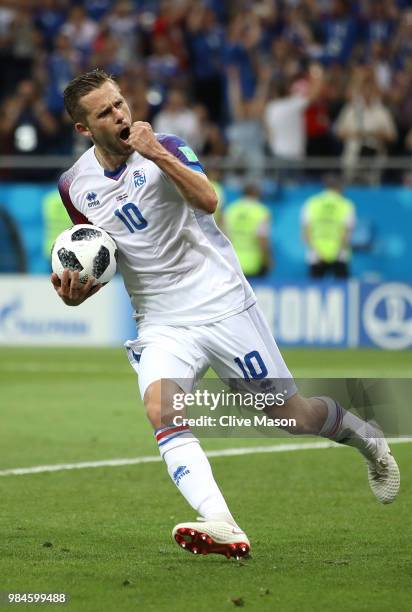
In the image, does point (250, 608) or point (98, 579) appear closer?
point (250, 608)

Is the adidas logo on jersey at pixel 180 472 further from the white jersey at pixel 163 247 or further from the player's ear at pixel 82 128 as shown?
the player's ear at pixel 82 128

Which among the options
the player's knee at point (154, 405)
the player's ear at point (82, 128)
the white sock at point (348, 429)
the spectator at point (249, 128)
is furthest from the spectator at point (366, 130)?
the player's knee at point (154, 405)

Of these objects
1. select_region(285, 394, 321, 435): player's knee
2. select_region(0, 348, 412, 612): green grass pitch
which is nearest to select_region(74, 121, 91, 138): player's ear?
select_region(285, 394, 321, 435): player's knee

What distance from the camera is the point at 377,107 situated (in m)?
19.8

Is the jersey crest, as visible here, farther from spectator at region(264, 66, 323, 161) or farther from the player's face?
spectator at region(264, 66, 323, 161)

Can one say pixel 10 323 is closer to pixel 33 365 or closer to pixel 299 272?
pixel 33 365

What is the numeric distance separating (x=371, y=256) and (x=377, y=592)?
14.5m

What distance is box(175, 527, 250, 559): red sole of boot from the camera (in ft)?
18.9

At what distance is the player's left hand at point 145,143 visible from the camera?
597 centimetres

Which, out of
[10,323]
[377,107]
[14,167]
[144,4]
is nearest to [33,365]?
[10,323]

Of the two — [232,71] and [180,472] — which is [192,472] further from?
[232,71]

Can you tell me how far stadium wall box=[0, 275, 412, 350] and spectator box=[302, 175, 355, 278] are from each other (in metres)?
1.20

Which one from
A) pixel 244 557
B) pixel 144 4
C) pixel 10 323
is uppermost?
pixel 144 4

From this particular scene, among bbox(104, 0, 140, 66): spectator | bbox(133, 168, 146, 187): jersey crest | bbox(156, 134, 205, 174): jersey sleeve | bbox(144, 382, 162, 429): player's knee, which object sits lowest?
bbox(144, 382, 162, 429): player's knee
